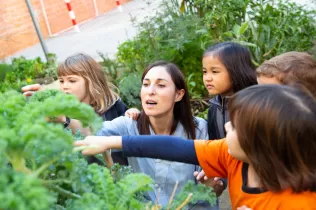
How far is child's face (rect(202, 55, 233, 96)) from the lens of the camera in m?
2.16

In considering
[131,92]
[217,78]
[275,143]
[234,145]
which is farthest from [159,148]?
[131,92]

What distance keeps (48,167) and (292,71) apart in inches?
60.0

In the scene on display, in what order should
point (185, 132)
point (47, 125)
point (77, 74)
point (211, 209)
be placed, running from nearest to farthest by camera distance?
point (47, 125) → point (211, 209) → point (185, 132) → point (77, 74)

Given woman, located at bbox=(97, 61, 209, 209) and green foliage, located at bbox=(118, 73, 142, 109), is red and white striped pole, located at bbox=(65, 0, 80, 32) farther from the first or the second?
woman, located at bbox=(97, 61, 209, 209)

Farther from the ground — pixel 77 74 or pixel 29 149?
pixel 29 149

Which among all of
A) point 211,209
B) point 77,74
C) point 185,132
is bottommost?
point 211,209

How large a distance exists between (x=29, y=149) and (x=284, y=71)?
1.56m

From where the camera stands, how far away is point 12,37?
8.38 meters

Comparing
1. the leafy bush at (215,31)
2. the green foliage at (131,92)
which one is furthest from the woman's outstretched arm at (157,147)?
the green foliage at (131,92)

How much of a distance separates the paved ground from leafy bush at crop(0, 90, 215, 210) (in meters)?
6.54

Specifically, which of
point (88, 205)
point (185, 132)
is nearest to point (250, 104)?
point (88, 205)

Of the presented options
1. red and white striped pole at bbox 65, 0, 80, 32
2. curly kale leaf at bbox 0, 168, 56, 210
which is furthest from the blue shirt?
red and white striped pole at bbox 65, 0, 80, 32

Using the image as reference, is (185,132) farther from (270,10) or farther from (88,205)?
(270,10)

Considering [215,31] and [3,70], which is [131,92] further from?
[3,70]
